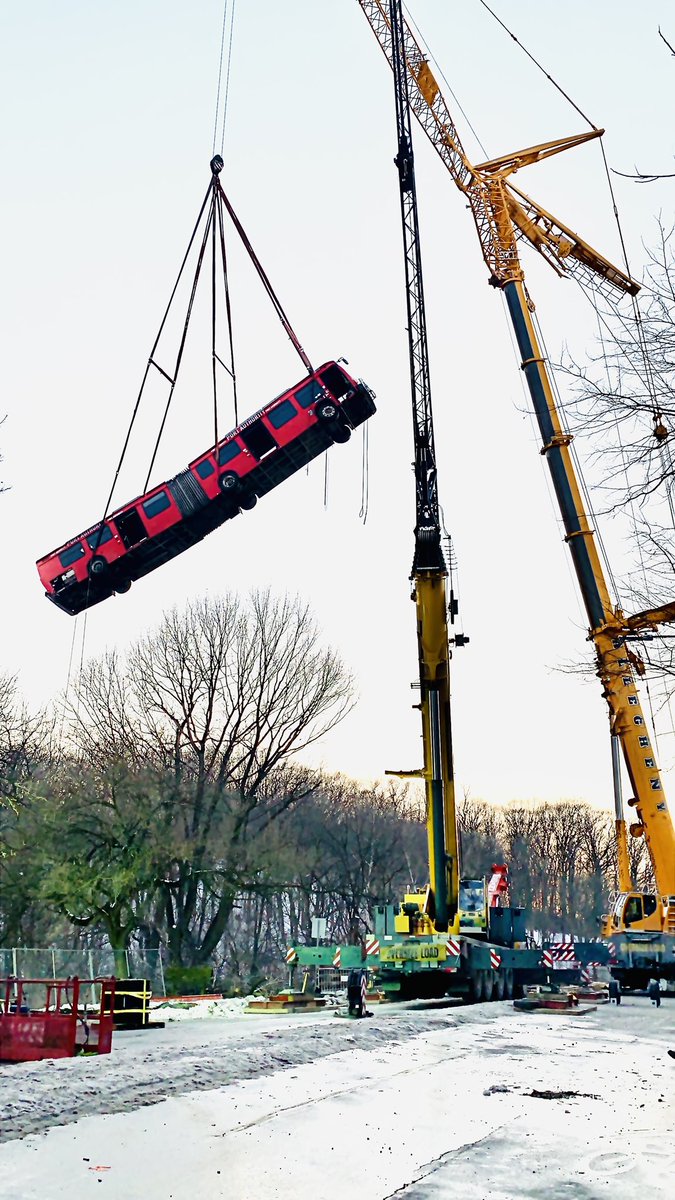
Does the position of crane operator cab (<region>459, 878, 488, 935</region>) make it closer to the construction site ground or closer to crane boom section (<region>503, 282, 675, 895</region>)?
crane boom section (<region>503, 282, 675, 895</region>)

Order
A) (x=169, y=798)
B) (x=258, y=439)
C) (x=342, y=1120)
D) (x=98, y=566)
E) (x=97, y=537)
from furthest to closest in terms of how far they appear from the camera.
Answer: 1. (x=169, y=798)
2. (x=97, y=537)
3. (x=98, y=566)
4. (x=258, y=439)
5. (x=342, y=1120)

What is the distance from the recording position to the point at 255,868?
42.2 meters

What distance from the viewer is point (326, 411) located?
29656 mm

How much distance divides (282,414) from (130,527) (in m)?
5.15

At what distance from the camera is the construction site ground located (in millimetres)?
8461

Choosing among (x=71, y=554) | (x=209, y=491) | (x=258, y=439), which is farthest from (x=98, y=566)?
(x=258, y=439)

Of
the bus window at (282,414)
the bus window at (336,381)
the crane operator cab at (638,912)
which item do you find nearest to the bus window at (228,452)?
the bus window at (282,414)

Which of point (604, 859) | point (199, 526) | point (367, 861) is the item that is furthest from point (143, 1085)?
point (604, 859)

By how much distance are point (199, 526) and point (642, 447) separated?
2064cm

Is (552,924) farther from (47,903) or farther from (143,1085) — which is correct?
(143,1085)

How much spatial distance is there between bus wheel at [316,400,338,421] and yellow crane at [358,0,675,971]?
5140 millimetres

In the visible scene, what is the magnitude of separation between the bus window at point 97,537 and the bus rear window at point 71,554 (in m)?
0.27

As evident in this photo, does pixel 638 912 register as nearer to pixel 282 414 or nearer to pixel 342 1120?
pixel 282 414

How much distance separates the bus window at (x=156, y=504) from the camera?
31094 millimetres
